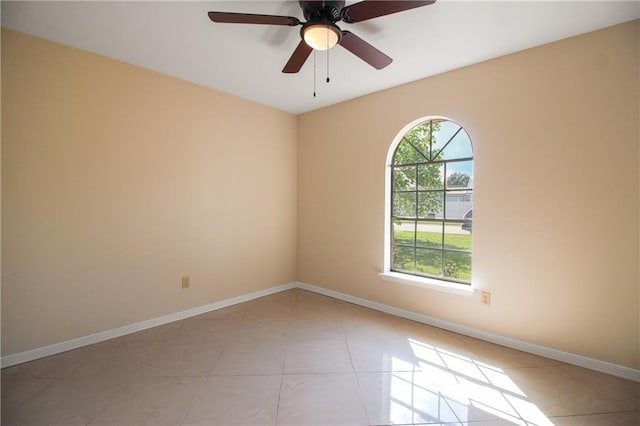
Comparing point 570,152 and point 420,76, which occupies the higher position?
point 420,76

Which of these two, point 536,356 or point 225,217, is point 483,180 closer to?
point 536,356

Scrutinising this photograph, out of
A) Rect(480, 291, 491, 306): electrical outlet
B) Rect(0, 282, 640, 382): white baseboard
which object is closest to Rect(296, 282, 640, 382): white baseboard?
Rect(0, 282, 640, 382): white baseboard

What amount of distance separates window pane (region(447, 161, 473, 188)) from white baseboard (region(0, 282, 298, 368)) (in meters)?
2.63

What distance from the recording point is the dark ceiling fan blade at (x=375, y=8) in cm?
145

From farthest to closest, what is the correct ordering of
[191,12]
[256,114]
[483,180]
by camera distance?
1. [256,114]
2. [483,180]
3. [191,12]

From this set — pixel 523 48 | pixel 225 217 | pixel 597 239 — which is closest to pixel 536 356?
pixel 597 239

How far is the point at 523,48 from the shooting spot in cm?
230

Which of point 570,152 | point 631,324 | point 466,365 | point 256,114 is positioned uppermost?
point 256,114

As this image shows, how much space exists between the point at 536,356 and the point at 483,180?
1488 mm

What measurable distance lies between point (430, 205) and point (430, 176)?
1.00ft

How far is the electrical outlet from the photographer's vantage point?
2525 millimetres

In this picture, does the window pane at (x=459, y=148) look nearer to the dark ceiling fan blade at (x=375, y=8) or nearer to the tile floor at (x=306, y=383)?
the dark ceiling fan blade at (x=375, y=8)

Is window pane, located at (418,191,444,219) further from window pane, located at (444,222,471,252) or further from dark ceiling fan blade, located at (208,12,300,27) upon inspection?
dark ceiling fan blade, located at (208,12,300,27)

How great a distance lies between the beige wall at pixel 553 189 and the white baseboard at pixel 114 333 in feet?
6.21
